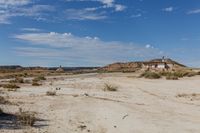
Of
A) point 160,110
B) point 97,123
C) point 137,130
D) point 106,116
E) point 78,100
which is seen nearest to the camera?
point 137,130

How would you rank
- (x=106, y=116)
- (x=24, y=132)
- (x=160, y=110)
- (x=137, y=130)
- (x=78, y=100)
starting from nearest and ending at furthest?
(x=24, y=132), (x=137, y=130), (x=106, y=116), (x=160, y=110), (x=78, y=100)

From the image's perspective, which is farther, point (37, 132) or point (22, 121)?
point (22, 121)

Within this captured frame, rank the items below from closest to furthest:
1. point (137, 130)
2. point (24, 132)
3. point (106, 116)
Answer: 1. point (24, 132)
2. point (137, 130)
3. point (106, 116)

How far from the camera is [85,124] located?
1727cm

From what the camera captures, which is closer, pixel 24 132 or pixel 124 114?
pixel 24 132

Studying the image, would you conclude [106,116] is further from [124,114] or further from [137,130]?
[137,130]

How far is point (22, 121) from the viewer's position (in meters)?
16.6

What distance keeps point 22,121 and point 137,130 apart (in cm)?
411

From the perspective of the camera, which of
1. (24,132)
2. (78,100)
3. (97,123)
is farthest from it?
(78,100)

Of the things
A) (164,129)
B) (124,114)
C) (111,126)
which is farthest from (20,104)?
(164,129)

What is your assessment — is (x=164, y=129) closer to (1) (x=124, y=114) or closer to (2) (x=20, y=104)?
(1) (x=124, y=114)

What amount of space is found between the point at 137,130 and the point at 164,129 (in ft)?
3.35

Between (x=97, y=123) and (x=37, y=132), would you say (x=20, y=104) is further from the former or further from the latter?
(x=37, y=132)

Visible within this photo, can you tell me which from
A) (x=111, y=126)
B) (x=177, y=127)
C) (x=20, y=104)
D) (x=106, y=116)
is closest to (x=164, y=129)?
(x=177, y=127)
